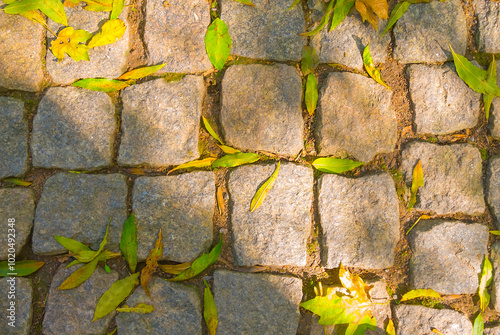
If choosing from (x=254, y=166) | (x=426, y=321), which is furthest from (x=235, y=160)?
(x=426, y=321)

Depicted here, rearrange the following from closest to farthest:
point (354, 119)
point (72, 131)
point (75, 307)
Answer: point (75, 307)
point (72, 131)
point (354, 119)

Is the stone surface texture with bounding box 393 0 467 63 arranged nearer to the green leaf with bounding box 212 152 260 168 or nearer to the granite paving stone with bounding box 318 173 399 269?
the granite paving stone with bounding box 318 173 399 269

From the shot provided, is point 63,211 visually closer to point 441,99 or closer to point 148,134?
point 148,134

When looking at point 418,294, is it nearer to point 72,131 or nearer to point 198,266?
point 198,266

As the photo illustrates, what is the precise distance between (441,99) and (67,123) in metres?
1.92

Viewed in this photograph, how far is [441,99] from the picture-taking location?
1901mm

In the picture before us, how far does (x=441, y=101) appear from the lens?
1900 millimetres

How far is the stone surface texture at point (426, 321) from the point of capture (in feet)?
5.76

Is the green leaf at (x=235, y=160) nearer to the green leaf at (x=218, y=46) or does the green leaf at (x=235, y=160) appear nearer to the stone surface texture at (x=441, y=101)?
the green leaf at (x=218, y=46)

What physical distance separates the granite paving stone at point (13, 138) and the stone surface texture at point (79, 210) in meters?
0.17

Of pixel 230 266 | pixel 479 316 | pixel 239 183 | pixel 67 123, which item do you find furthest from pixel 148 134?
pixel 479 316

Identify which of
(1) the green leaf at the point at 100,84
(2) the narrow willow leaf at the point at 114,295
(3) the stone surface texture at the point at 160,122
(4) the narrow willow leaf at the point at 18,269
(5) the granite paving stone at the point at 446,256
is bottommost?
(2) the narrow willow leaf at the point at 114,295

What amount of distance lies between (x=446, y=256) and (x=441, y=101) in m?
0.81

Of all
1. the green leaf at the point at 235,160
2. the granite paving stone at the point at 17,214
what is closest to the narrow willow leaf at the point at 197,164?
the green leaf at the point at 235,160
